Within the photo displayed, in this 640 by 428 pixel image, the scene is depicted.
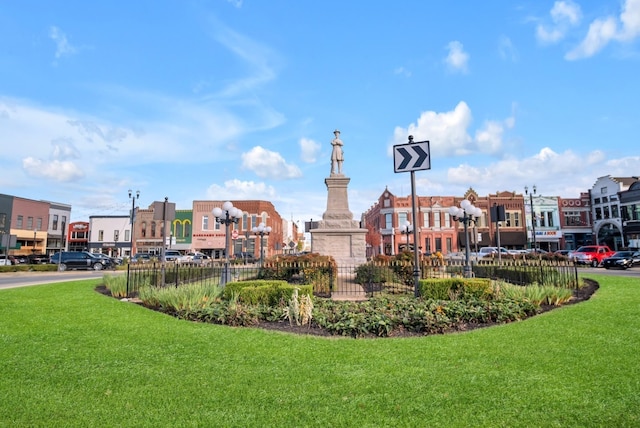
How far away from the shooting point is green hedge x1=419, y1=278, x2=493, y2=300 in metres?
9.75

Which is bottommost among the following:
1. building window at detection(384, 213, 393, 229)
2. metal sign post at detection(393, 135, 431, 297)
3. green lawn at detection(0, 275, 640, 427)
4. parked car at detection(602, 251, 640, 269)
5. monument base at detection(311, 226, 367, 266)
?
green lawn at detection(0, 275, 640, 427)

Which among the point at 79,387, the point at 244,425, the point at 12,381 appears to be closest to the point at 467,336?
the point at 244,425

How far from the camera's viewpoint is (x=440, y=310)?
7.88 metres

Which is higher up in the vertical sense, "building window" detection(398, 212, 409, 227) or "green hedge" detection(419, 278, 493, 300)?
"building window" detection(398, 212, 409, 227)

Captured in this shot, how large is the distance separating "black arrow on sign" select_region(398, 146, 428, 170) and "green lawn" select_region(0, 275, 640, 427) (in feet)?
13.8

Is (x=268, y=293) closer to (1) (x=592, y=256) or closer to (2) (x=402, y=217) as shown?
(1) (x=592, y=256)

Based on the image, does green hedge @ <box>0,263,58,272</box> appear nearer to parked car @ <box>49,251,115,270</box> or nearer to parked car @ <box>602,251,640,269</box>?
parked car @ <box>49,251,115,270</box>

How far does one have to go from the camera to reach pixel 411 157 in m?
9.49

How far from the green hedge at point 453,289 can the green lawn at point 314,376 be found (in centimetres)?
237

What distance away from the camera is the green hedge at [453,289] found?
975cm

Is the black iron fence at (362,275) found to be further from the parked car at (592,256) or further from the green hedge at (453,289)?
the parked car at (592,256)

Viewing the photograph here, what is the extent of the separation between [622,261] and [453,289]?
27999 mm

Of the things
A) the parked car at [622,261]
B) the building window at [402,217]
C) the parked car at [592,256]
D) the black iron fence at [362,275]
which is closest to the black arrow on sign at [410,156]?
the black iron fence at [362,275]

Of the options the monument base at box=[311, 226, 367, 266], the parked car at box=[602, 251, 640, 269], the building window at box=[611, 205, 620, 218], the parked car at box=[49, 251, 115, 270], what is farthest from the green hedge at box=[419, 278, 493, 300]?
the building window at box=[611, 205, 620, 218]
